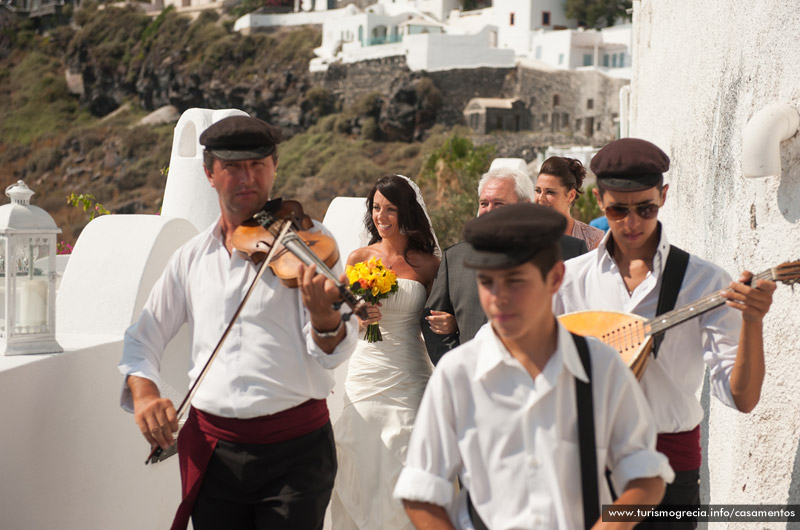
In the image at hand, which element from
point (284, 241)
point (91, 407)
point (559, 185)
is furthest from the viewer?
point (559, 185)

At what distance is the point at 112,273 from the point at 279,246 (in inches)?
67.8

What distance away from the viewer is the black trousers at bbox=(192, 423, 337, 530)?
9.20ft

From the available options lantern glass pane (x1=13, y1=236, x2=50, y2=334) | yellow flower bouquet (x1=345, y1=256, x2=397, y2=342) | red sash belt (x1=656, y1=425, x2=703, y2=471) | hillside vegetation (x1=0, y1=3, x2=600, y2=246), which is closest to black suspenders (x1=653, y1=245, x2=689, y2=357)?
red sash belt (x1=656, y1=425, x2=703, y2=471)

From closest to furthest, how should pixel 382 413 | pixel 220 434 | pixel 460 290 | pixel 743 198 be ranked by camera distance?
pixel 220 434, pixel 743 198, pixel 460 290, pixel 382 413

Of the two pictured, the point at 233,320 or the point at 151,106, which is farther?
the point at 151,106

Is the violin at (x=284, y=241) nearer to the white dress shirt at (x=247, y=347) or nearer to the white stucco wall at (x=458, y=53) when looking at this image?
the white dress shirt at (x=247, y=347)

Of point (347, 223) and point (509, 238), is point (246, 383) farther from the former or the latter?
point (347, 223)

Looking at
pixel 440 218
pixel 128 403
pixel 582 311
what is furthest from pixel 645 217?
pixel 440 218

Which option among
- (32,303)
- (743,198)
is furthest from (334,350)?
(743,198)

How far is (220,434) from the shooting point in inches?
111

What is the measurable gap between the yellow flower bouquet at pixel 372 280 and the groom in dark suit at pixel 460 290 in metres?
0.22

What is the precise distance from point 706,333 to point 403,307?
2.07 metres

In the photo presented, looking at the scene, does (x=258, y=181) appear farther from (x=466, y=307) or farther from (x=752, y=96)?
(x=752, y=96)

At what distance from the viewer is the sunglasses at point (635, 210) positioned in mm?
2723
